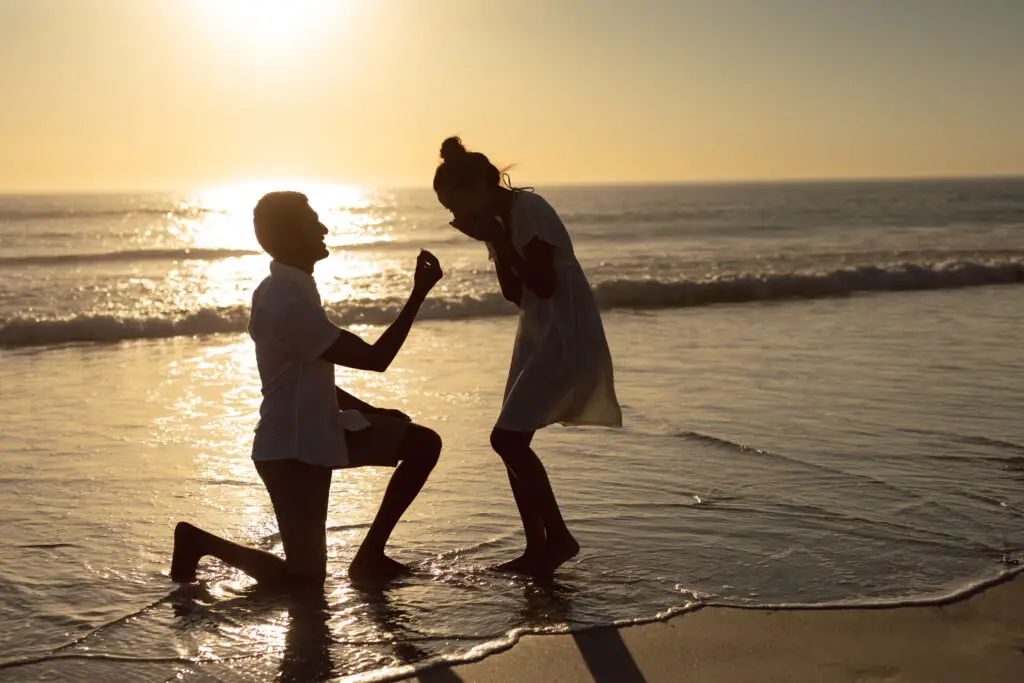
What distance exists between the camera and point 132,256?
108 feet

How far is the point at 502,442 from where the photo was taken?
16.1ft

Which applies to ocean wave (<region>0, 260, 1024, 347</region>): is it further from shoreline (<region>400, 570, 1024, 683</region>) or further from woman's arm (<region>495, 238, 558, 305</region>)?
shoreline (<region>400, 570, 1024, 683</region>)

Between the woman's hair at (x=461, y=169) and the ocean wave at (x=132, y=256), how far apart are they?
91.3ft

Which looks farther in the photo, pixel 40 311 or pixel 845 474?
pixel 40 311

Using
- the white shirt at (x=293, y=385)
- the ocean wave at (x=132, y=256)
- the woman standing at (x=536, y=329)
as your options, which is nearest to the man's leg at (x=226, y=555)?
the white shirt at (x=293, y=385)

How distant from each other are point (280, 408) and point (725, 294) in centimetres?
1631

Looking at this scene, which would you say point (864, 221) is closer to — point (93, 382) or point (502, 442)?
point (93, 382)

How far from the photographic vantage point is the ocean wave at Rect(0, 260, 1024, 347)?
592 inches

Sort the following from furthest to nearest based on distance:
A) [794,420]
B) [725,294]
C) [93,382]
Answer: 1. [725,294]
2. [93,382]
3. [794,420]

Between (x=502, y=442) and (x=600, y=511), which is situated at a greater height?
(x=502, y=442)

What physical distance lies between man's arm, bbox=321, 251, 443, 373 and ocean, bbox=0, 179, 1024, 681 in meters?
1.01

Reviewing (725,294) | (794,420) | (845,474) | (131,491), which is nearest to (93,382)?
(131,491)

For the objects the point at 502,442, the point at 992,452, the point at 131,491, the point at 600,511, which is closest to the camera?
the point at 502,442

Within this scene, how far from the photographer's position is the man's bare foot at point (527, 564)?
16.4ft
